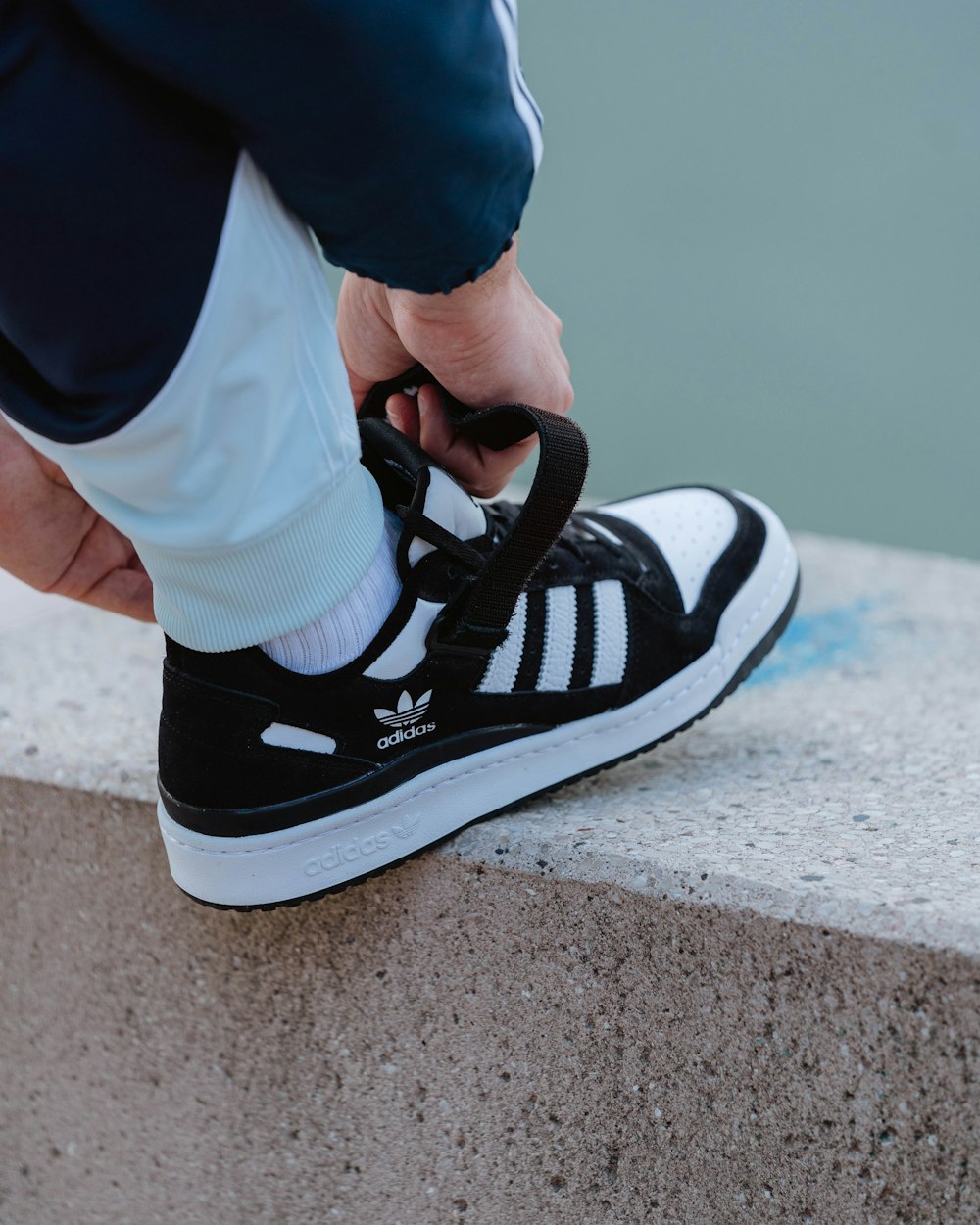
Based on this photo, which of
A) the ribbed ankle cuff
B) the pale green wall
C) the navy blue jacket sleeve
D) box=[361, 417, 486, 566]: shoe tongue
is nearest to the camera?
the navy blue jacket sleeve

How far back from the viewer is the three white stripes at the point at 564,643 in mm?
621

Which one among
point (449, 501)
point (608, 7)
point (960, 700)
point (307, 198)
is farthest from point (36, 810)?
point (608, 7)

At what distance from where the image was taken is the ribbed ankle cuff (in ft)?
1.57

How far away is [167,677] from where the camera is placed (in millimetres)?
555

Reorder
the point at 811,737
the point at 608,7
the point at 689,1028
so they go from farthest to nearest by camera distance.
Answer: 1. the point at 608,7
2. the point at 811,737
3. the point at 689,1028

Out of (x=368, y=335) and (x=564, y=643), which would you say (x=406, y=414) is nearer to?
(x=368, y=335)

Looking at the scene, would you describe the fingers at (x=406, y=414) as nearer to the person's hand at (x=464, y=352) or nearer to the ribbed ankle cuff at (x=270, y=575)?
the person's hand at (x=464, y=352)

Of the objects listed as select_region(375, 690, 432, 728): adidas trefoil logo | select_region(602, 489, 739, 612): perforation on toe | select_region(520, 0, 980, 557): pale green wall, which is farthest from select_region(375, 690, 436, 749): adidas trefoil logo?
select_region(520, 0, 980, 557): pale green wall

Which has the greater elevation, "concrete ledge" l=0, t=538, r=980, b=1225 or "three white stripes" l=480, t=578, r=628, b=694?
"three white stripes" l=480, t=578, r=628, b=694

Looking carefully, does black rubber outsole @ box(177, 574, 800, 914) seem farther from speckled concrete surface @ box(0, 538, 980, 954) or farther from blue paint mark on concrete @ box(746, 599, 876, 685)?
blue paint mark on concrete @ box(746, 599, 876, 685)

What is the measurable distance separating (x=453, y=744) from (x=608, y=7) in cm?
189

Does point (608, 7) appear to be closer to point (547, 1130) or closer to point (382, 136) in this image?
point (382, 136)

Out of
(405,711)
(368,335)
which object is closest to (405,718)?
(405,711)

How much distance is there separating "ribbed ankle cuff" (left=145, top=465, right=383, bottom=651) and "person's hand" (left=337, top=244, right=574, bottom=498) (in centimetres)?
9
